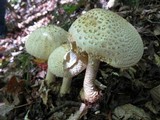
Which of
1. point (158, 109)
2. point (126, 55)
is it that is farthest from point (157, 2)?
point (126, 55)

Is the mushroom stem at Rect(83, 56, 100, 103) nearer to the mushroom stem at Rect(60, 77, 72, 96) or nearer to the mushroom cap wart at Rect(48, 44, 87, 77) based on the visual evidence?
the mushroom cap wart at Rect(48, 44, 87, 77)

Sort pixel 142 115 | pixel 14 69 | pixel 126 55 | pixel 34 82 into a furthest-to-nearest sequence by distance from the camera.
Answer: pixel 14 69 < pixel 34 82 < pixel 142 115 < pixel 126 55

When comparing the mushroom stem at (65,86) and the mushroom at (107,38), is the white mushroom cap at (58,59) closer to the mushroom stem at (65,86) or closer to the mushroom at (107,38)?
the mushroom stem at (65,86)

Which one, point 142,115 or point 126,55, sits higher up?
point 126,55

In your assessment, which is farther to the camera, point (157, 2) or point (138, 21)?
point (157, 2)

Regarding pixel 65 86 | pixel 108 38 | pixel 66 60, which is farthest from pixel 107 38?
pixel 65 86

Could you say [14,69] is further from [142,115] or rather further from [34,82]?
[142,115]

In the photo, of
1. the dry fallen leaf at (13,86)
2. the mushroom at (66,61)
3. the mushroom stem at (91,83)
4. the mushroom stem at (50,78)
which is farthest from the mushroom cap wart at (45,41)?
the dry fallen leaf at (13,86)

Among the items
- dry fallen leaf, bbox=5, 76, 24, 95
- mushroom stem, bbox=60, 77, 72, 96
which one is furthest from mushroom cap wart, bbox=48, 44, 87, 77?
dry fallen leaf, bbox=5, 76, 24, 95
